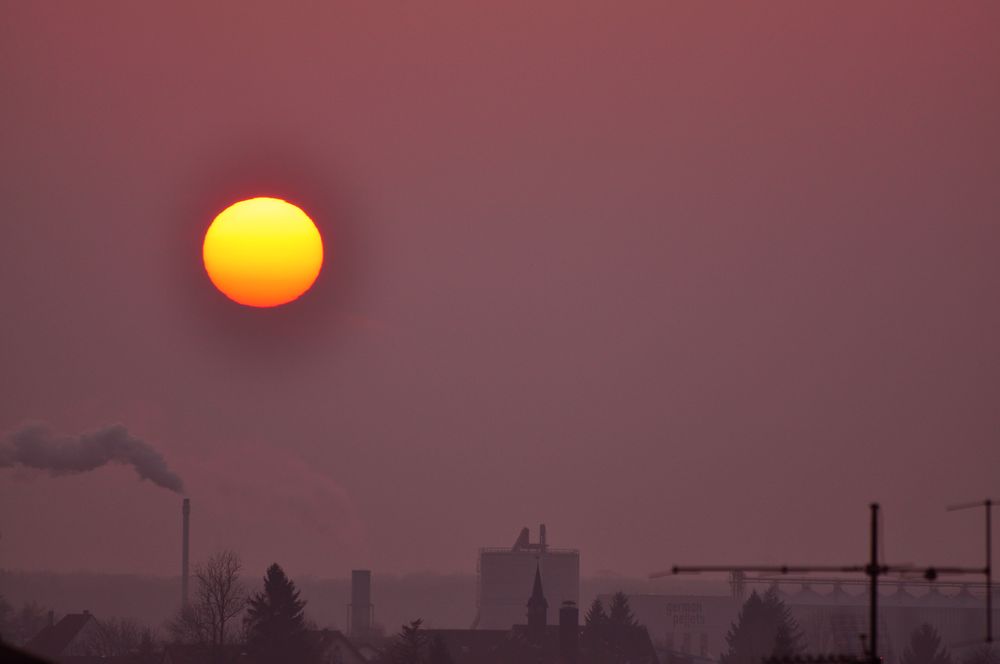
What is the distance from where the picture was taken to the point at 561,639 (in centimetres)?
14362

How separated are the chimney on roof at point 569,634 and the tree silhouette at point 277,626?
3350 cm

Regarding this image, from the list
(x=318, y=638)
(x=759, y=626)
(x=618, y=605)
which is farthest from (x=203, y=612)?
(x=759, y=626)

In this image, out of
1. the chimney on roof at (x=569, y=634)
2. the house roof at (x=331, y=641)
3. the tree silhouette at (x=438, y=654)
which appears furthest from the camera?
the chimney on roof at (x=569, y=634)

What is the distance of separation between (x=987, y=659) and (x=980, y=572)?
4523 inches

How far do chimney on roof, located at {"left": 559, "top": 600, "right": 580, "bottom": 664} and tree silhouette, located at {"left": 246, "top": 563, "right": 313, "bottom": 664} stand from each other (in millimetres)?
33505

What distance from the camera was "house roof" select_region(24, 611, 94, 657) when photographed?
500 ft

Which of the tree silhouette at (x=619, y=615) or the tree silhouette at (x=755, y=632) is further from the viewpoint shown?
the tree silhouette at (x=755, y=632)

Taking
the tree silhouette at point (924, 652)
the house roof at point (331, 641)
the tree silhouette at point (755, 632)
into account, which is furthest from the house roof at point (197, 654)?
the tree silhouette at point (924, 652)

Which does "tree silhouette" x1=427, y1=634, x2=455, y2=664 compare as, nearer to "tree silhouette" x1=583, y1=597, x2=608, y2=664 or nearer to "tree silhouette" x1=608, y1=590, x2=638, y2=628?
"tree silhouette" x1=583, y1=597, x2=608, y2=664

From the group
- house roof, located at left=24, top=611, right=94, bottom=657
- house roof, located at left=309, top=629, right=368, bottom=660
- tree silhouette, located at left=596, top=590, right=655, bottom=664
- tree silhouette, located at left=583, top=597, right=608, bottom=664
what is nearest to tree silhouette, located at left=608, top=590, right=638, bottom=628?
tree silhouette, located at left=596, top=590, right=655, bottom=664

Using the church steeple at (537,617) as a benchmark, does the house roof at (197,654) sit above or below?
below

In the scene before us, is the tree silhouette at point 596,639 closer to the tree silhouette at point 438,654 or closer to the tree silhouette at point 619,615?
the tree silhouette at point 619,615

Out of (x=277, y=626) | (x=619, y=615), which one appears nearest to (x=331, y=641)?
(x=277, y=626)

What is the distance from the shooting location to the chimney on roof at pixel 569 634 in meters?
142
